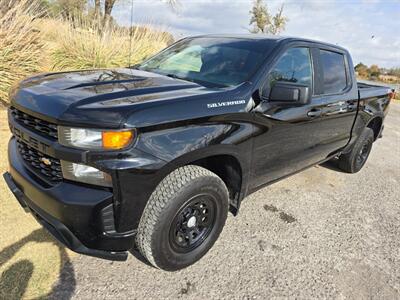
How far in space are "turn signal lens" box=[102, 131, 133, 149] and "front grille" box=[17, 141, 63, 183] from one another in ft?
1.19

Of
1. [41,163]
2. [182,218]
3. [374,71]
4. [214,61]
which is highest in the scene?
[214,61]

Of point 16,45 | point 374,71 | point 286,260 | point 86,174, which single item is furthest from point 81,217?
point 374,71

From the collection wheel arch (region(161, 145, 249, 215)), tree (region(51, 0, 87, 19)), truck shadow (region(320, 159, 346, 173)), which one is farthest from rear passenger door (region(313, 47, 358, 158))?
tree (region(51, 0, 87, 19))

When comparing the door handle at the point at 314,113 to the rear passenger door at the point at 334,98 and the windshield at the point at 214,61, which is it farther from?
the windshield at the point at 214,61

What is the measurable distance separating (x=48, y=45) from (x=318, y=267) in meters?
6.60

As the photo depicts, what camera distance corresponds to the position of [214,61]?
3125 millimetres

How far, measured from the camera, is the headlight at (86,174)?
196 centimetres

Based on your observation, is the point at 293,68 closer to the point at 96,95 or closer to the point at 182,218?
the point at 182,218

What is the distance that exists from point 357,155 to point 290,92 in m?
2.85

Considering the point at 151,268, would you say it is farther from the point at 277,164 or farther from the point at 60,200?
the point at 277,164

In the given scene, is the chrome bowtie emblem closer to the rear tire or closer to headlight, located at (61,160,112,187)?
headlight, located at (61,160,112,187)

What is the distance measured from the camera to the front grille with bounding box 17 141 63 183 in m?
2.07

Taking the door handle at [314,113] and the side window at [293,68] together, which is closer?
the side window at [293,68]

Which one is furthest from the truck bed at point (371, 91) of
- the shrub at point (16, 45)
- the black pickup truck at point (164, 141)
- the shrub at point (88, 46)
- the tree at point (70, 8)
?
the tree at point (70, 8)
